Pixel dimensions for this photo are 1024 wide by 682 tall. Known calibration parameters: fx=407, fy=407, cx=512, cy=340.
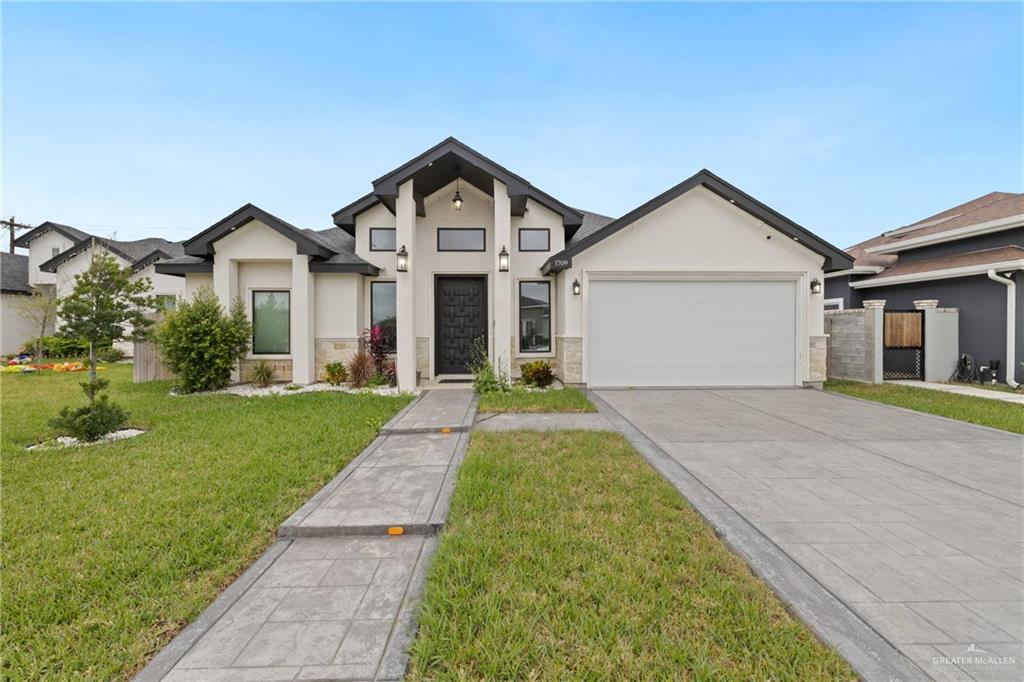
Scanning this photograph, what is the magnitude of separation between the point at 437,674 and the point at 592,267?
836cm

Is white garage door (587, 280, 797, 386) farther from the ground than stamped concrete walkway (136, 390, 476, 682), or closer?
farther from the ground

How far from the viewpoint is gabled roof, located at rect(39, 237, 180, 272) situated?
56.1 ft

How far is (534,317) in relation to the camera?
1038cm

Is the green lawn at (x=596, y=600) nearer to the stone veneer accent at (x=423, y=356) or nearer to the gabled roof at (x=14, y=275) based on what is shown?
the stone veneer accent at (x=423, y=356)

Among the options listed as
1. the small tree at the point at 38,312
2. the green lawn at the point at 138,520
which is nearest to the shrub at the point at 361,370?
the green lawn at the point at 138,520

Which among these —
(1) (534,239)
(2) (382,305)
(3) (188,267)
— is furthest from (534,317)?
(3) (188,267)

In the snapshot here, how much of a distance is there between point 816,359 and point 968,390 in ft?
10.8

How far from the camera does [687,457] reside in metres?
4.67

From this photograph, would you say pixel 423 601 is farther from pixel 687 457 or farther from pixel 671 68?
pixel 671 68

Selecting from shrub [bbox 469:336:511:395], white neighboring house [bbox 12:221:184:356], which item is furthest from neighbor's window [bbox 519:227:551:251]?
white neighboring house [bbox 12:221:184:356]

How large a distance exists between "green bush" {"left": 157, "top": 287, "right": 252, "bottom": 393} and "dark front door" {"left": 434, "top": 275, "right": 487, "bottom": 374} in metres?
4.48

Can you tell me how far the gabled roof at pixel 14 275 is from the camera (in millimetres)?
18453

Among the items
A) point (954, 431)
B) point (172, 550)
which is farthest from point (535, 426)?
point (954, 431)

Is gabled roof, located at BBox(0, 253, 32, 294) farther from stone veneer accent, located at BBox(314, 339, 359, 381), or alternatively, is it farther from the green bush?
stone veneer accent, located at BBox(314, 339, 359, 381)
